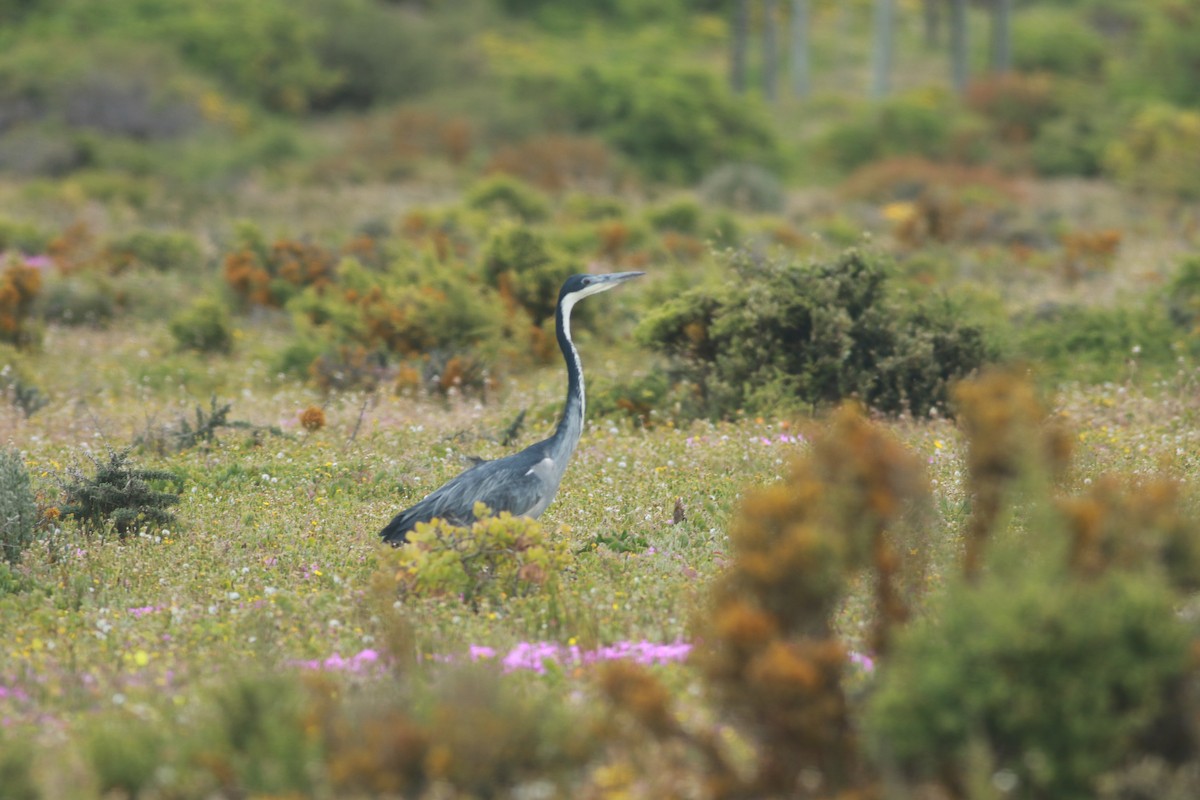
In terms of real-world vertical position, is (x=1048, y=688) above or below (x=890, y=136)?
above

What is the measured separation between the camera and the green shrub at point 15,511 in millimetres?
7430

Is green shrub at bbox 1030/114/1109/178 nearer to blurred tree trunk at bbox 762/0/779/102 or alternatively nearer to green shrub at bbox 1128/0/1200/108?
green shrub at bbox 1128/0/1200/108

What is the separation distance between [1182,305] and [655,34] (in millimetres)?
36196

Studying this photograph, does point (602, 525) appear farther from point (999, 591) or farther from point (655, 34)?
point (655, 34)

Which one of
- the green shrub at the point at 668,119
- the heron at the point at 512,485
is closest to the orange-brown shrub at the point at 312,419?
the heron at the point at 512,485

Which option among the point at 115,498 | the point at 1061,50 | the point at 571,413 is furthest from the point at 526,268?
the point at 1061,50

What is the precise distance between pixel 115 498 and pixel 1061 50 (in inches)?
1660

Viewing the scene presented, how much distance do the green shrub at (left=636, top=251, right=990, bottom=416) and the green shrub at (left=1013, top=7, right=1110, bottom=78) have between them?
35.6 meters

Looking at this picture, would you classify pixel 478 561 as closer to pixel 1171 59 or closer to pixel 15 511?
pixel 15 511

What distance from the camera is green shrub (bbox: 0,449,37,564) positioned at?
743 cm

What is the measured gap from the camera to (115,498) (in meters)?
8.09

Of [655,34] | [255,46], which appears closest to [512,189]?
[255,46]

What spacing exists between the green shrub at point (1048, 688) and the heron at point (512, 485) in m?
3.15

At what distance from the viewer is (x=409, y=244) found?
1722 cm
